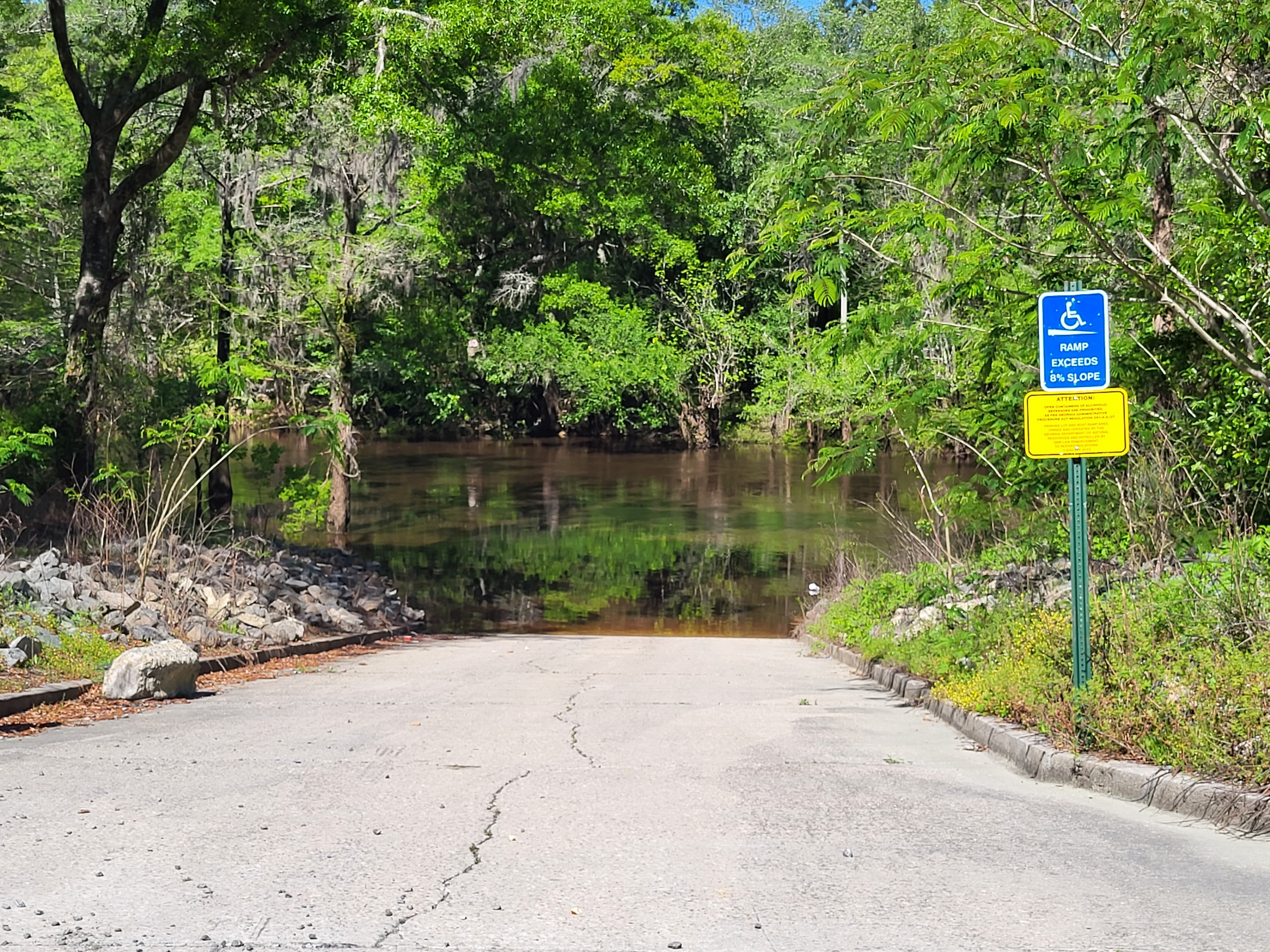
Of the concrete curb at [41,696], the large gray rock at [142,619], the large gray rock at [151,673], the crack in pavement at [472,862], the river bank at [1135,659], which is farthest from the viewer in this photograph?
the large gray rock at [142,619]

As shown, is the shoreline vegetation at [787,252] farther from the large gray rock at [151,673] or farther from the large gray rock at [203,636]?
the large gray rock at [151,673]

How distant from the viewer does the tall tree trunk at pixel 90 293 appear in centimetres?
2017

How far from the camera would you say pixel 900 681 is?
1244cm

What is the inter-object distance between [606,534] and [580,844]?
99.0 feet

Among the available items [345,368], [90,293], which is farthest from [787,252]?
[345,368]

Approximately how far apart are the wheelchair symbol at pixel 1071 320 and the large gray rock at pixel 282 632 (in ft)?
32.3

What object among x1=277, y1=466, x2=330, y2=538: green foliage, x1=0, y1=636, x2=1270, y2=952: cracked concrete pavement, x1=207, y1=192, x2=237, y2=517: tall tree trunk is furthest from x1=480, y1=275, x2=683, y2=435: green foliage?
x1=0, y1=636, x2=1270, y2=952: cracked concrete pavement

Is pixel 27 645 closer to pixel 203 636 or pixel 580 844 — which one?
pixel 203 636

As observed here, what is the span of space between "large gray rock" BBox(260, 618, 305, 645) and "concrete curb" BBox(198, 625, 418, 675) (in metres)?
0.08

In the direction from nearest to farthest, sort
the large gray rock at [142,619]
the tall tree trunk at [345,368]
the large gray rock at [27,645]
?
the large gray rock at [27,645]
the large gray rock at [142,619]
the tall tree trunk at [345,368]

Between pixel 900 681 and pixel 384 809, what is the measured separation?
7.00 meters

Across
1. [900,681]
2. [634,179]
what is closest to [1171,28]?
[900,681]

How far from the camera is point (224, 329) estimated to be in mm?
27172

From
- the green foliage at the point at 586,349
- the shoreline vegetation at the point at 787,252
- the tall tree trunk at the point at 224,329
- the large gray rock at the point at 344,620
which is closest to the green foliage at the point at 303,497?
the shoreline vegetation at the point at 787,252
